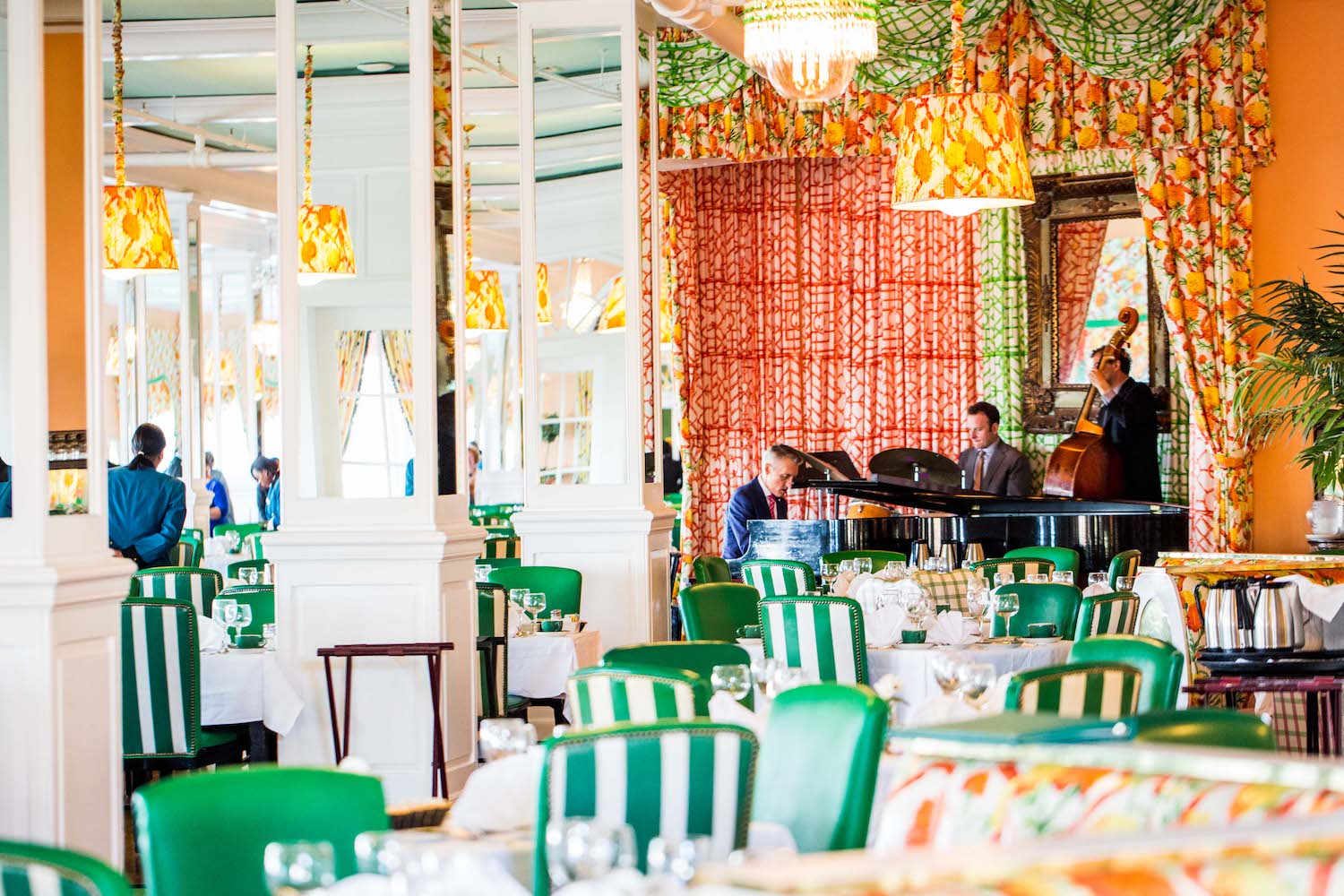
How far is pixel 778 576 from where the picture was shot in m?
7.98

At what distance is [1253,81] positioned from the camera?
35.8ft

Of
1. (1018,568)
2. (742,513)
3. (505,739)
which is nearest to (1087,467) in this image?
(742,513)

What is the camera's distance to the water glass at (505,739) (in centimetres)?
336

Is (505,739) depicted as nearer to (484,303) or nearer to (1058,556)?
(1058,556)

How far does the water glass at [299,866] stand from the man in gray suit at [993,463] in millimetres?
10061

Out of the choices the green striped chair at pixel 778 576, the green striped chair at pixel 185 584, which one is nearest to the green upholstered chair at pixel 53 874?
the green striped chair at pixel 185 584

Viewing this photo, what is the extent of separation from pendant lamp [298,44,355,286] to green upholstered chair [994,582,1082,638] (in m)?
3.13

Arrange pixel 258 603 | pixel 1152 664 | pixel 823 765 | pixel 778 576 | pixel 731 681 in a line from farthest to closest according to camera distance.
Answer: pixel 778 576 < pixel 258 603 < pixel 1152 664 < pixel 731 681 < pixel 823 765

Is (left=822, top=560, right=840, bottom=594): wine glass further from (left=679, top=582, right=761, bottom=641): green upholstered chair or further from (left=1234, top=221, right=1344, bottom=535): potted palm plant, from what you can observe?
(left=1234, top=221, right=1344, bottom=535): potted palm plant

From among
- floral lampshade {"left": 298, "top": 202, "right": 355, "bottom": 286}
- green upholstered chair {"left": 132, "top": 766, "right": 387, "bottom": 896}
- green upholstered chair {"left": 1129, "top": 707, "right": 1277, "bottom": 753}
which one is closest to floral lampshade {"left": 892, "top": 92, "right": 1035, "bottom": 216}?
floral lampshade {"left": 298, "top": 202, "right": 355, "bottom": 286}

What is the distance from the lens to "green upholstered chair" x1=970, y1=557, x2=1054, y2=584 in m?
7.82

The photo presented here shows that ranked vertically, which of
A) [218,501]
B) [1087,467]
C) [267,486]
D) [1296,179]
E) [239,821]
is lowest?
[239,821]

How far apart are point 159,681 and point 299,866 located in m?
A: 3.82

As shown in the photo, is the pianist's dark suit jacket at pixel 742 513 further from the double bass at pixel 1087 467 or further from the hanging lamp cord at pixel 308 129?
the hanging lamp cord at pixel 308 129
